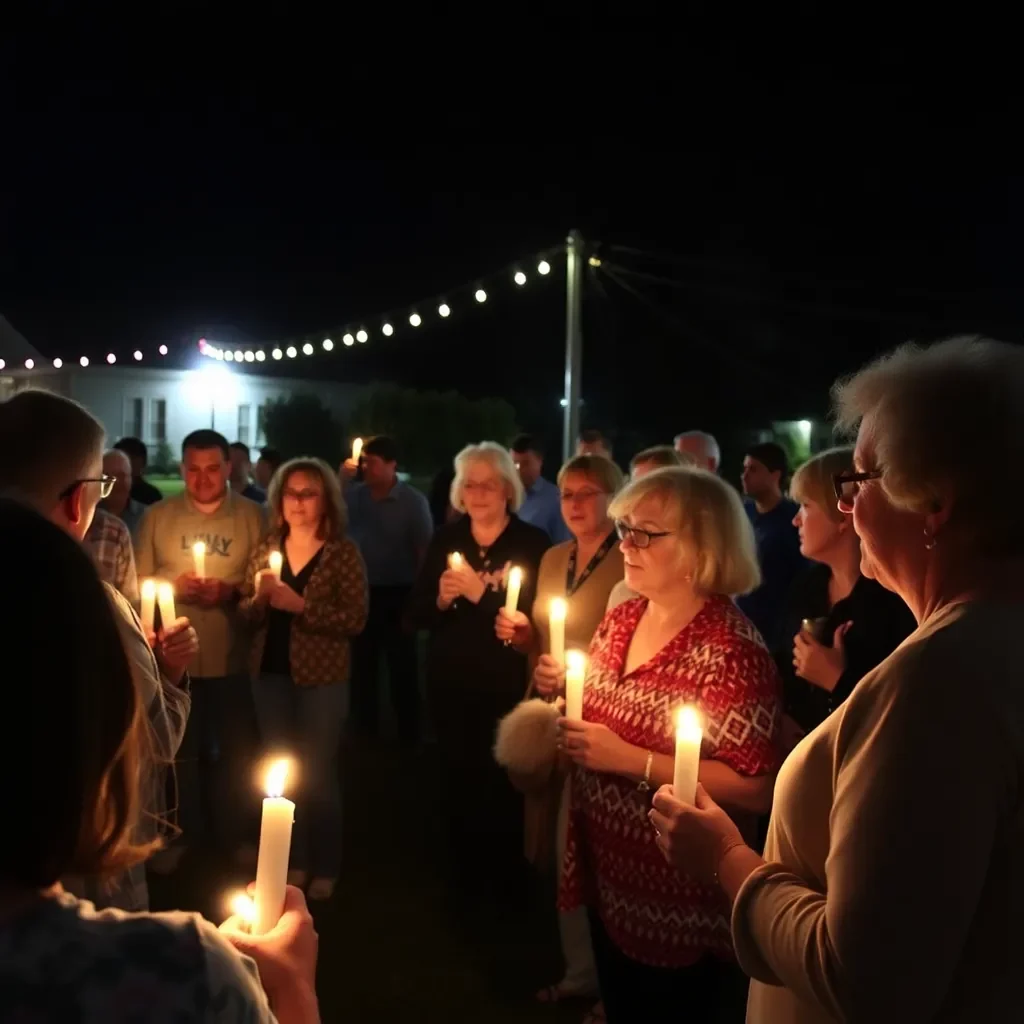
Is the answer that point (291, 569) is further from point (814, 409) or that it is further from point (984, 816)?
point (814, 409)

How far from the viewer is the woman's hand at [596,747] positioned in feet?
8.19

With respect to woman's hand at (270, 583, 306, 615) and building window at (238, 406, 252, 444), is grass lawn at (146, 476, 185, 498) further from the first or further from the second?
woman's hand at (270, 583, 306, 615)

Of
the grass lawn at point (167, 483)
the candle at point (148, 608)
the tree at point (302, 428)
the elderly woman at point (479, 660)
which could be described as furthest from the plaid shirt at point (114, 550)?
the tree at point (302, 428)

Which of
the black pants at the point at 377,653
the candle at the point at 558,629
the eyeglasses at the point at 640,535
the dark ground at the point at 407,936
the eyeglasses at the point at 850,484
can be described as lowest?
the dark ground at the point at 407,936

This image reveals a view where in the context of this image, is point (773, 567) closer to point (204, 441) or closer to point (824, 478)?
point (824, 478)

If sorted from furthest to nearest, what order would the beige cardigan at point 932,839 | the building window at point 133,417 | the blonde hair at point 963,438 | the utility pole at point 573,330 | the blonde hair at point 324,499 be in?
the building window at point 133,417 < the utility pole at point 573,330 < the blonde hair at point 324,499 < the blonde hair at point 963,438 < the beige cardigan at point 932,839

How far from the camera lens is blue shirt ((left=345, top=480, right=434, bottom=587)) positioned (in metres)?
7.06

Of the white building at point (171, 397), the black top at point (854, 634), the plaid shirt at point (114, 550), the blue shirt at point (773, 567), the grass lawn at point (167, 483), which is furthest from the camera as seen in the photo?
the white building at point (171, 397)

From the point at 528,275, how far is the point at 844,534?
739 cm

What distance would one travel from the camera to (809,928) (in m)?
1.35

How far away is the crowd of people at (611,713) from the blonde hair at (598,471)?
20mm

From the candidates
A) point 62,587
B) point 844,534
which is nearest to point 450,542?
point 844,534

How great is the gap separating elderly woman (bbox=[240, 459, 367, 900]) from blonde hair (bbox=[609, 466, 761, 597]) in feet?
6.76

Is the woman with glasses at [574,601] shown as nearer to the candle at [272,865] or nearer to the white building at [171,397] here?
the candle at [272,865]
